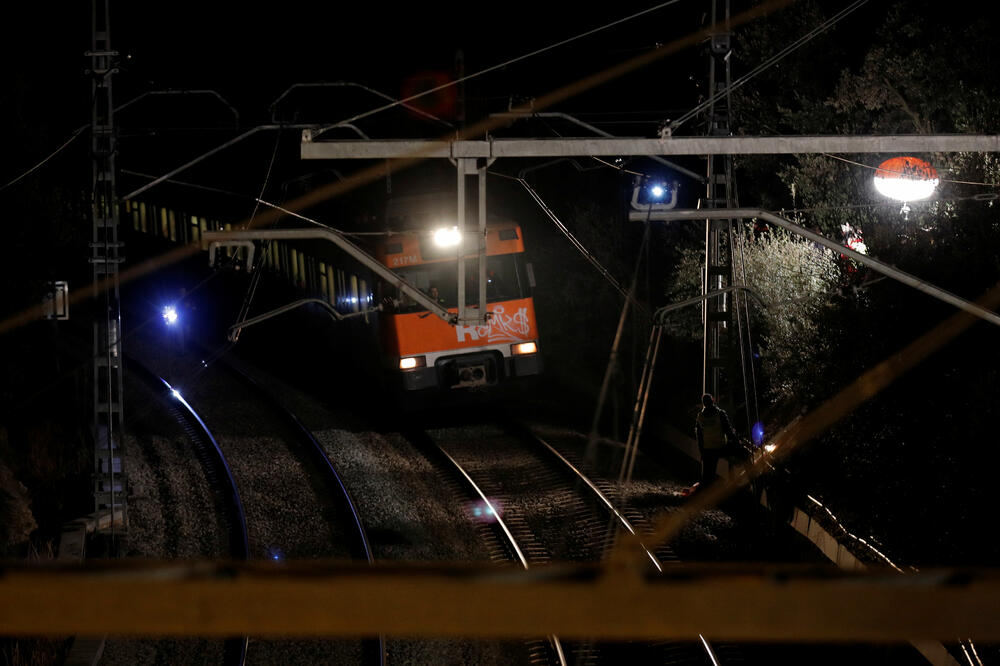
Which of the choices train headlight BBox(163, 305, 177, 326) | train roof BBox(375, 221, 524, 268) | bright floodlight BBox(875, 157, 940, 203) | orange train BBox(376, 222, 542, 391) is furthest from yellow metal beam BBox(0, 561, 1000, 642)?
train headlight BBox(163, 305, 177, 326)

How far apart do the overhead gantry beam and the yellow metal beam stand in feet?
18.4

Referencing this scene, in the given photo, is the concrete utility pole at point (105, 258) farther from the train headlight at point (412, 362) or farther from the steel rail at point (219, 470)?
the train headlight at point (412, 362)

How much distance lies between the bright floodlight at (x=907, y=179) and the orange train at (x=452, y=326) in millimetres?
5615

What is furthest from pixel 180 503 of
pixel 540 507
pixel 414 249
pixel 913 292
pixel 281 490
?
pixel 913 292

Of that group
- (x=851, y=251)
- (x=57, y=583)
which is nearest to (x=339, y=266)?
(x=851, y=251)

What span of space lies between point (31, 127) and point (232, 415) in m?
7.70

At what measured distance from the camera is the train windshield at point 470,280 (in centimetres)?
1594

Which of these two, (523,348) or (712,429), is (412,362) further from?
(712,429)

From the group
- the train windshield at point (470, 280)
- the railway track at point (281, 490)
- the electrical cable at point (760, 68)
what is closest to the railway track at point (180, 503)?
the railway track at point (281, 490)

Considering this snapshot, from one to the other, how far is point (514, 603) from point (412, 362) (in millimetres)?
13980

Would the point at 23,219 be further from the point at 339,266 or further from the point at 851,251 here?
the point at 851,251

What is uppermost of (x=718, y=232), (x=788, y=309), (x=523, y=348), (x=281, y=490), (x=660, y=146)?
(x=660, y=146)

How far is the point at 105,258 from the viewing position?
12.4 meters

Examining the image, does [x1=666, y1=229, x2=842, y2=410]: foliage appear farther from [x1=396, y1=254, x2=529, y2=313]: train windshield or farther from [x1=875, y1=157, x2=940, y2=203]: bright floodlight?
[x1=396, y1=254, x2=529, y2=313]: train windshield
